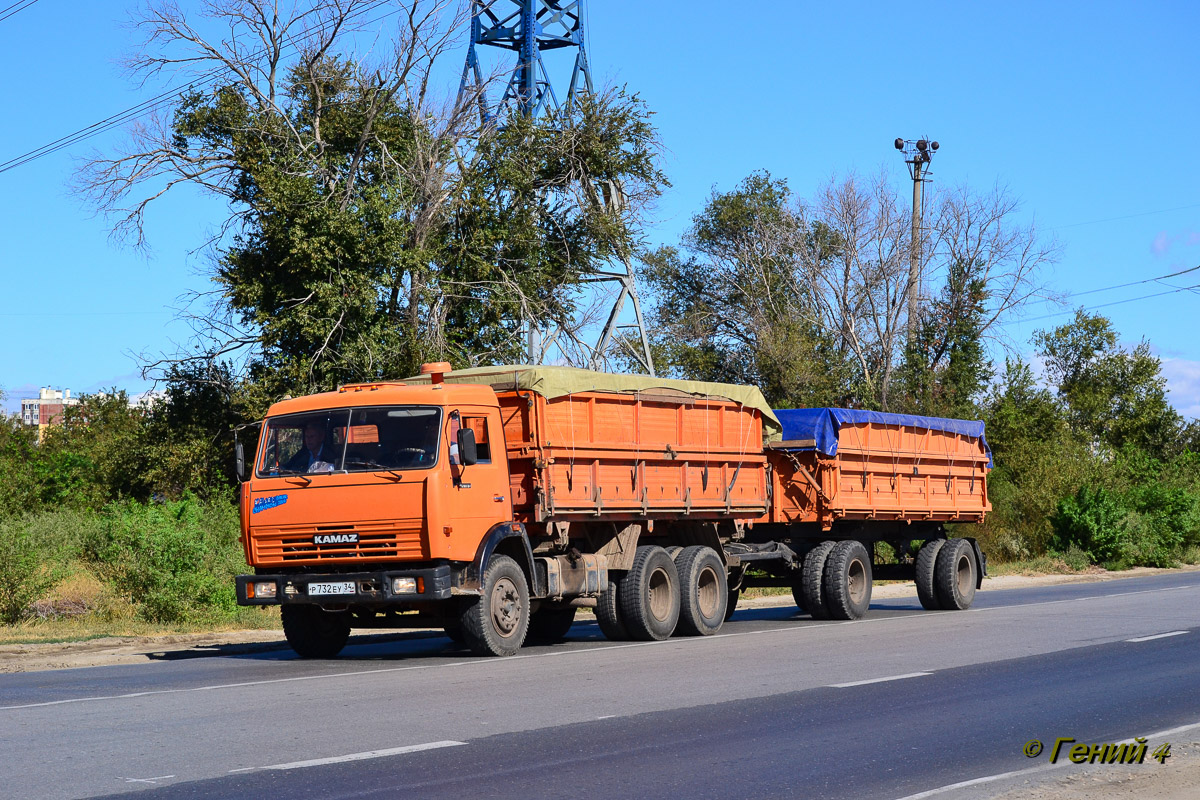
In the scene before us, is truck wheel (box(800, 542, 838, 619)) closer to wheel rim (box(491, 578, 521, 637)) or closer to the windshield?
wheel rim (box(491, 578, 521, 637))

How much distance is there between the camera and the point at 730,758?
7809 mm

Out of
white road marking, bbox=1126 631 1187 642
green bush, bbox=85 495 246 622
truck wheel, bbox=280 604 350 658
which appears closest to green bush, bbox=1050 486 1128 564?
white road marking, bbox=1126 631 1187 642

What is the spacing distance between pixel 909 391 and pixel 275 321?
27.7 meters

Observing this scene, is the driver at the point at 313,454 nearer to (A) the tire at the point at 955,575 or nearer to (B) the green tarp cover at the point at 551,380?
(B) the green tarp cover at the point at 551,380

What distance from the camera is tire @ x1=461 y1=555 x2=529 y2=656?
1364cm

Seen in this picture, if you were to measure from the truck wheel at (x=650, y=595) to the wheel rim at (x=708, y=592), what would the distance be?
648mm

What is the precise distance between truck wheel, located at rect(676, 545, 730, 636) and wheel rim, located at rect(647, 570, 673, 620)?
22 cm

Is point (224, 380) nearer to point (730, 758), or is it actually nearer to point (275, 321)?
point (275, 321)

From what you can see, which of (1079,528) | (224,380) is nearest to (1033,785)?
(224,380)

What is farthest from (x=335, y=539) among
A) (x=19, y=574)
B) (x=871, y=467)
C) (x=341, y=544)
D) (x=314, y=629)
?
(x=871, y=467)

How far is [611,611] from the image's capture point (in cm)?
1586

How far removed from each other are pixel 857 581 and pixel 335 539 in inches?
366

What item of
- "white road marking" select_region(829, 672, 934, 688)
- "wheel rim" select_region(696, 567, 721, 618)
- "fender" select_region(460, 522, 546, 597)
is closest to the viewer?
"white road marking" select_region(829, 672, 934, 688)

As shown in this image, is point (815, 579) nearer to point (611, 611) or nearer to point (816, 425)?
point (816, 425)
